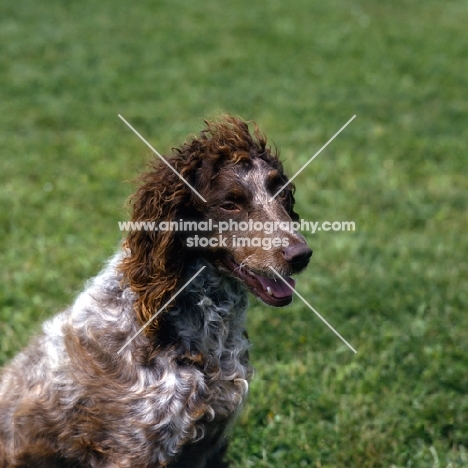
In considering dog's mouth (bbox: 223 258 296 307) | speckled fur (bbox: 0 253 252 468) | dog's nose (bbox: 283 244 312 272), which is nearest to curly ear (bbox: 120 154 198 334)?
speckled fur (bbox: 0 253 252 468)

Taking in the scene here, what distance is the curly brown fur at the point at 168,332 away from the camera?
12.0 ft

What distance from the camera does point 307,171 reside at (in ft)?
29.7

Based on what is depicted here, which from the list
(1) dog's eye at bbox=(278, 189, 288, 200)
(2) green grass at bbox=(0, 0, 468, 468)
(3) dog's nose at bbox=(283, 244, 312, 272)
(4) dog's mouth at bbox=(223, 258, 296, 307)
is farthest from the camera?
(2) green grass at bbox=(0, 0, 468, 468)

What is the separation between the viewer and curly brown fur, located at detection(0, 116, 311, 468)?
365cm

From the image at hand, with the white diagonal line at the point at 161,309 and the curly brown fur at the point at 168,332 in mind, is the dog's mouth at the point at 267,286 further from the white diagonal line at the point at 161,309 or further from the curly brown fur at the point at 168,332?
the white diagonal line at the point at 161,309

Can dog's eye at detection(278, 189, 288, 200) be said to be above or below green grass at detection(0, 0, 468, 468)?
above

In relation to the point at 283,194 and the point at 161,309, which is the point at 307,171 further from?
the point at 161,309

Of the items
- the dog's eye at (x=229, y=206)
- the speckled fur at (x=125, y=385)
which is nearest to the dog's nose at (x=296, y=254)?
the dog's eye at (x=229, y=206)

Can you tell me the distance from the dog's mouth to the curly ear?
0.96ft

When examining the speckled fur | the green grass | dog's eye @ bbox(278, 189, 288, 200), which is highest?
dog's eye @ bbox(278, 189, 288, 200)

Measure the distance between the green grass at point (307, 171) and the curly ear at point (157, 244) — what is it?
112cm

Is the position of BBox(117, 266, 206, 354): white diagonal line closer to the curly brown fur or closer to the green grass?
the curly brown fur

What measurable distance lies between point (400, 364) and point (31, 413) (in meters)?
2.82

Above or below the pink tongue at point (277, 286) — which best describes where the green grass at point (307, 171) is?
below
